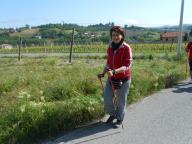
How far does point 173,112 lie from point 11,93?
129 inches

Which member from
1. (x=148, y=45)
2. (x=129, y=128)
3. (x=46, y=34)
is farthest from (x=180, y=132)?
(x=46, y=34)

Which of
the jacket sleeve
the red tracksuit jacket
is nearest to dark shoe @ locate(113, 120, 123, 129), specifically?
the red tracksuit jacket

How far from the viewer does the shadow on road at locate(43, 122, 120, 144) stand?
6438 mm

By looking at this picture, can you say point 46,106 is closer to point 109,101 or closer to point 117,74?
point 109,101

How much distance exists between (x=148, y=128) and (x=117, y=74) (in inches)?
40.6

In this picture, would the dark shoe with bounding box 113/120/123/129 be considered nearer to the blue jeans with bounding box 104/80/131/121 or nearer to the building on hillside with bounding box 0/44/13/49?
the blue jeans with bounding box 104/80/131/121

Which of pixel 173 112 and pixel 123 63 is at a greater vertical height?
pixel 123 63

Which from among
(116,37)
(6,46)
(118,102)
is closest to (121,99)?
(118,102)

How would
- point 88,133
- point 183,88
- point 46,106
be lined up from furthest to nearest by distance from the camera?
point 183,88 → point 46,106 → point 88,133

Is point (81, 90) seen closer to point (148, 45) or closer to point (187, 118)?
point (187, 118)

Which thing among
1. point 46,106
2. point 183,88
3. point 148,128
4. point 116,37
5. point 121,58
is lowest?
point 183,88

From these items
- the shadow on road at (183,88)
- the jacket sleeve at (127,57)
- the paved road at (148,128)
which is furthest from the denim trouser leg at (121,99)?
the shadow on road at (183,88)

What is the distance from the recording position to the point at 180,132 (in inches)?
275

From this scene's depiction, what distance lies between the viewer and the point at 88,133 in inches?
269
